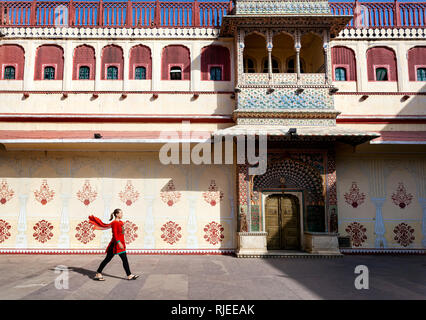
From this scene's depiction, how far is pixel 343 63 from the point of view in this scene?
11453mm

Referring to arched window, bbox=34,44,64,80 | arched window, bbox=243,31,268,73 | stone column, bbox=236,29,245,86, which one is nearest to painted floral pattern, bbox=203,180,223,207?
stone column, bbox=236,29,245,86

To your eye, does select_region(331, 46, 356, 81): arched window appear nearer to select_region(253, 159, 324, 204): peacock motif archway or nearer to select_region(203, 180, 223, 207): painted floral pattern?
select_region(253, 159, 324, 204): peacock motif archway

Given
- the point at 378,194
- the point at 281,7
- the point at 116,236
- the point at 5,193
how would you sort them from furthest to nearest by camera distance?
the point at 378,194 → the point at 281,7 → the point at 5,193 → the point at 116,236

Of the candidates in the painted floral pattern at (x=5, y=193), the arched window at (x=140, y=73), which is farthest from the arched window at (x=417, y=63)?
the painted floral pattern at (x=5, y=193)

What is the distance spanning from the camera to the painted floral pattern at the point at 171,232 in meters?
10.4

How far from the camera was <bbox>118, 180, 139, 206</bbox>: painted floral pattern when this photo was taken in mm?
10547

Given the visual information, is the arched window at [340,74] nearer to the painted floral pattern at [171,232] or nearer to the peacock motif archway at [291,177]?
the peacock motif archway at [291,177]

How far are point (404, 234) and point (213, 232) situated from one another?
5657 mm

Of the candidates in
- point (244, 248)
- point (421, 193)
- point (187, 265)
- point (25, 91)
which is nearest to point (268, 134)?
point (244, 248)

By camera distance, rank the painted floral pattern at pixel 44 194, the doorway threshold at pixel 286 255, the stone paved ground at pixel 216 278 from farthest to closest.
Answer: the painted floral pattern at pixel 44 194 < the doorway threshold at pixel 286 255 < the stone paved ground at pixel 216 278

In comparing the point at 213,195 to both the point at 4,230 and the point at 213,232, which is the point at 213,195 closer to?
the point at 213,232

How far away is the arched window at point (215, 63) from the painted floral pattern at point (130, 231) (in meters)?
4.98

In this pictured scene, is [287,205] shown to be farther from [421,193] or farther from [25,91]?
[25,91]

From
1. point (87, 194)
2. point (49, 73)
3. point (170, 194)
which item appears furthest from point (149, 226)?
point (49, 73)
